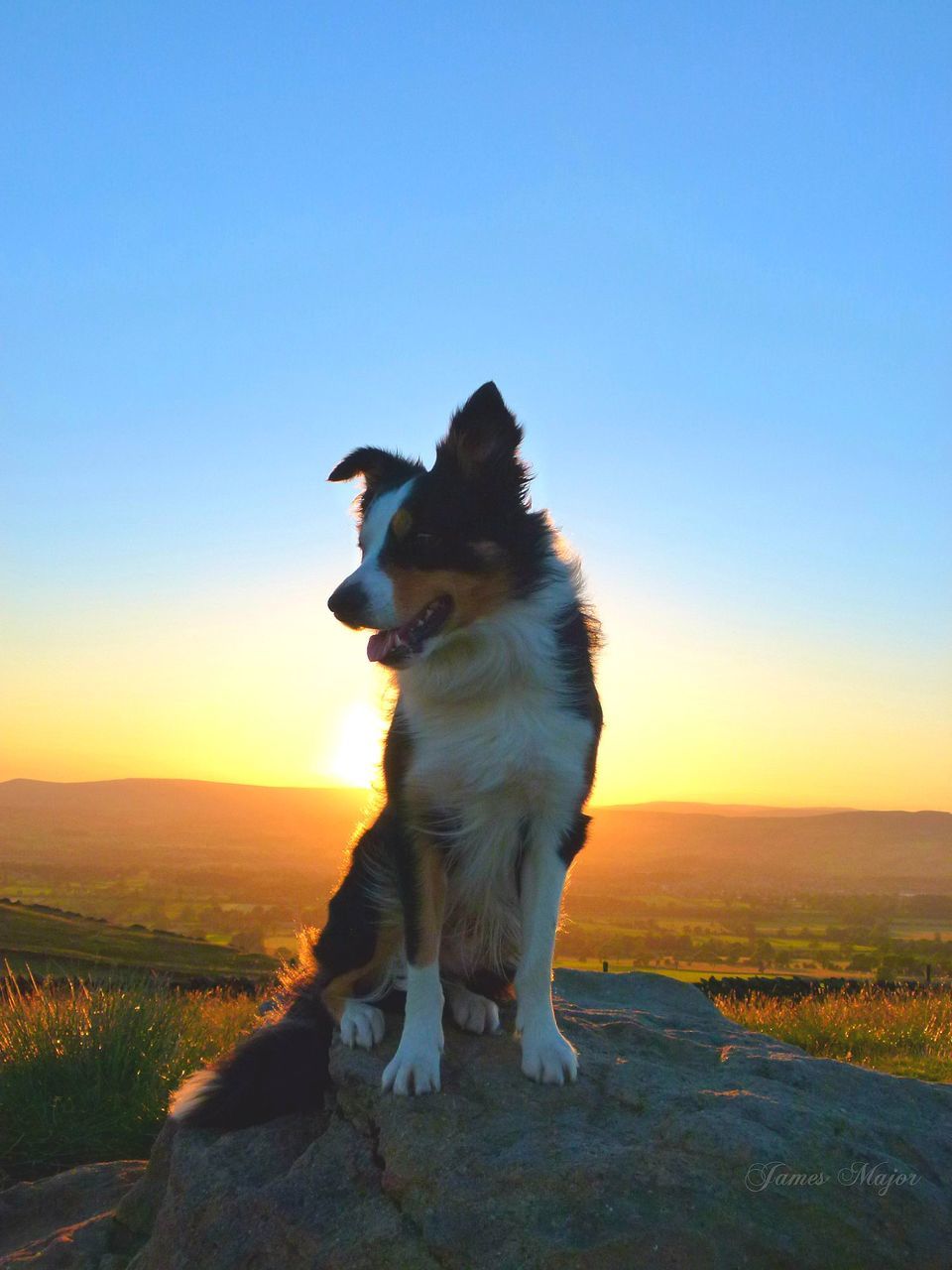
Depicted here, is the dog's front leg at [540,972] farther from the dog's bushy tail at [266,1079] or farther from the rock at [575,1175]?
the dog's bushy tail at [266,1079]

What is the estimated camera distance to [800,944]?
29.0 m

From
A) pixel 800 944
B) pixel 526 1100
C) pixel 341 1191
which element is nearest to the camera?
pixel 341 1191

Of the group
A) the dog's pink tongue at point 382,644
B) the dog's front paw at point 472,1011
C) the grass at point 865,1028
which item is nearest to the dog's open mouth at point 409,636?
the dog's pink tongue at point 382,644

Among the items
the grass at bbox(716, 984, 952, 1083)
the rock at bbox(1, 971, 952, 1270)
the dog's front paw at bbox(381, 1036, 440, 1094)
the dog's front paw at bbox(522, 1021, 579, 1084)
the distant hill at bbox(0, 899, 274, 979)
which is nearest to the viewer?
the rock at bbox(1, 971, 952, 1270)

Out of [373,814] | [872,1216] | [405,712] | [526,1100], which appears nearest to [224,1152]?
[526,1100]

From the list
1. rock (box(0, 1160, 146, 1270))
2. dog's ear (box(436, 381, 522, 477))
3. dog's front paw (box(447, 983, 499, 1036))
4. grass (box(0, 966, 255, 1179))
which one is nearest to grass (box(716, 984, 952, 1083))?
grass (box(0, 966, 255, 1179))

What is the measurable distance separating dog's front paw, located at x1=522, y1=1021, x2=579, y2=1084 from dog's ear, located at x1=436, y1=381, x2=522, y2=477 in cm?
257

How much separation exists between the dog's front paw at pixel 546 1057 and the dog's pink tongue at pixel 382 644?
5.86 feet

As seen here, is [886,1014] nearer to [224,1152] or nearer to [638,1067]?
[638,1067]

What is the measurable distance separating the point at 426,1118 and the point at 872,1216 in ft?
5.54

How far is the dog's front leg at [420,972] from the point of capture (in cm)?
405

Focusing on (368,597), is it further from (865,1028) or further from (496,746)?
(865,1028)

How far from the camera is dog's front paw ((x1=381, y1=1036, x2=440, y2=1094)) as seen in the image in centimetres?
402

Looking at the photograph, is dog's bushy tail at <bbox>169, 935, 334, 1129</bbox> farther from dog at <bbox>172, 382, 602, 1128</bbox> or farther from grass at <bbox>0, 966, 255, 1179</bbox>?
grass at <bbox>0, 966, 255, 1179</bbox>
